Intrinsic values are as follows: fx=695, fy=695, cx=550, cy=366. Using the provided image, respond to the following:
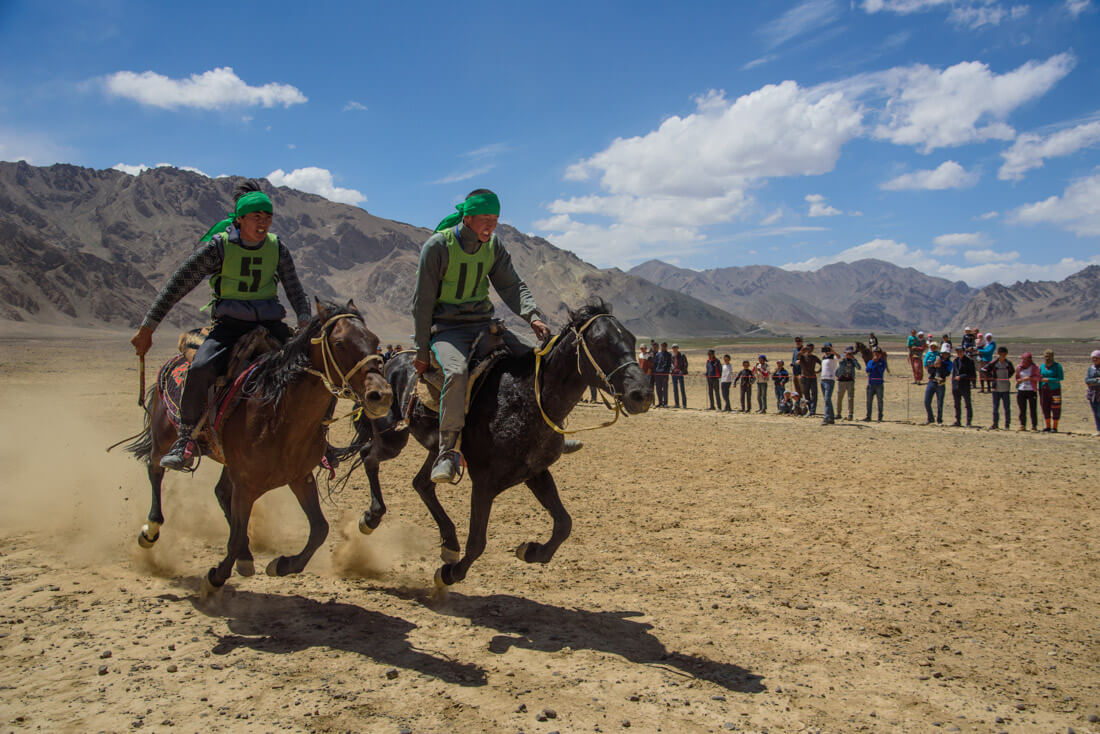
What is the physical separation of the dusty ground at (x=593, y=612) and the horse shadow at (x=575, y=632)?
0.9 inches

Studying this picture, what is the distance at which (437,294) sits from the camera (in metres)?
6.23

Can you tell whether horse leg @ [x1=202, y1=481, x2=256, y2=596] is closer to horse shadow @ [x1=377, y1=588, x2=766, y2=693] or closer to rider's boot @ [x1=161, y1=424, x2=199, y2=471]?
rider's boot @ [x1=161, y1=424, x2=199, y2=471]

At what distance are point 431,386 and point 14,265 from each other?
10440 centimetres

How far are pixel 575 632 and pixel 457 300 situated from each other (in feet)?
9.87

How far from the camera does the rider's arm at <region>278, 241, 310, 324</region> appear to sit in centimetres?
665

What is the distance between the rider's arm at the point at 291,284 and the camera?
6648mm

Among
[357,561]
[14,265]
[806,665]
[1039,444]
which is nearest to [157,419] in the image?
[357,561]

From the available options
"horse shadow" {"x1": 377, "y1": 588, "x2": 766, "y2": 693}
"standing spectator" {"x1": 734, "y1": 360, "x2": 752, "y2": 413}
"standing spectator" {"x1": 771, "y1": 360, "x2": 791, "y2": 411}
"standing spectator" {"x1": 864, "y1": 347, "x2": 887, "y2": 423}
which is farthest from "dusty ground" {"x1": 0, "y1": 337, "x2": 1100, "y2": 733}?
"standing spectator" {"x1": 734, "y1": 360, "x2": 752, "y2": 413}

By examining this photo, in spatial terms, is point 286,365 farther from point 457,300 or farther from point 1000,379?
point 1000,379

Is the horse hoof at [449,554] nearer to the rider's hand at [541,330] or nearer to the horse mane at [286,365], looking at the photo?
the horse mane at [286,365]

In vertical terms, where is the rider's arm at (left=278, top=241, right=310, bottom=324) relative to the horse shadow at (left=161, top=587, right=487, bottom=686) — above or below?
above

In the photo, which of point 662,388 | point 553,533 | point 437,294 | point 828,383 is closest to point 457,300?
point 437,294

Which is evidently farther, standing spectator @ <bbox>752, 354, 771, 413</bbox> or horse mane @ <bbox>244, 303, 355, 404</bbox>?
standing spectator @ <bbox>752, 354, 771, 413</bbox>

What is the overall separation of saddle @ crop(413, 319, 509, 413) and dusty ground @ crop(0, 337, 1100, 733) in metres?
1.86
